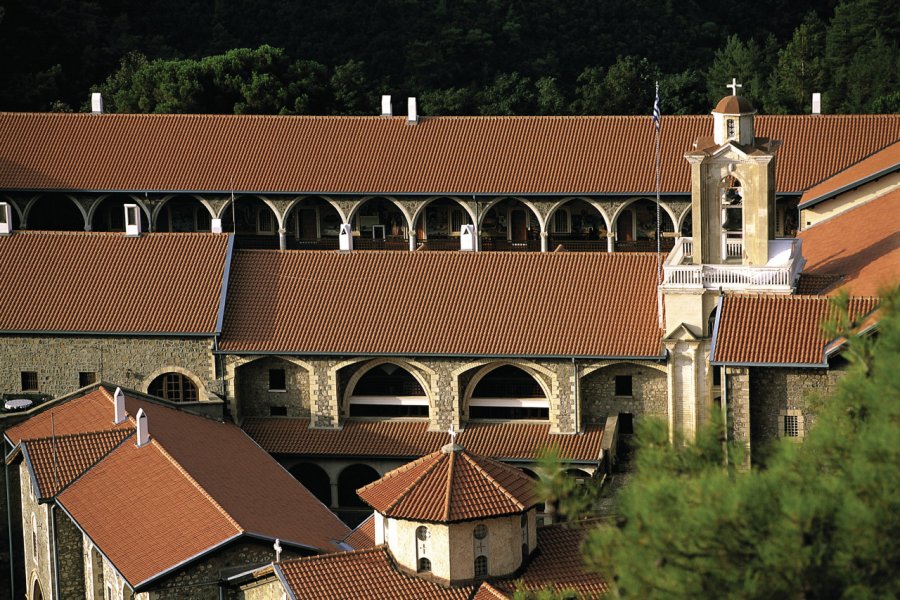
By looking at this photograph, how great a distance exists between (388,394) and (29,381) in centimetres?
982

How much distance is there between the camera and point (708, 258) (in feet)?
186

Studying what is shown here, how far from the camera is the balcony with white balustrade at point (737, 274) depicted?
5584 centimetres

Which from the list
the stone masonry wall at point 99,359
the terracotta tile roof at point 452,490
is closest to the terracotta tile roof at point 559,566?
the terracotta tile roof at point 452,490

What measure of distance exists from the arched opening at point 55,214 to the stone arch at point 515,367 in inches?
898

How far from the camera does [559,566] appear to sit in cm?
4647

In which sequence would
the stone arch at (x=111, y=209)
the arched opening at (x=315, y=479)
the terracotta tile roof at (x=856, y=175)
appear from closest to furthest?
the arched opening at (x=315, y=479) → the terracotta tile roof at (x=856, y=175) → the stone arch at (x=111, y=209)

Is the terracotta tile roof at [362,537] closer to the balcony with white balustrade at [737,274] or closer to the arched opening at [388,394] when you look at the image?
the arched opening at [388,394]

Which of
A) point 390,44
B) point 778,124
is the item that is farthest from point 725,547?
point 390,44

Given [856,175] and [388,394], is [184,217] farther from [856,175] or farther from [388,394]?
[856,175]

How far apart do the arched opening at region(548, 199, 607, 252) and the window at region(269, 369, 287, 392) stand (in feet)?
63.2

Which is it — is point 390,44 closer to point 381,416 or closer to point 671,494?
point 381,416

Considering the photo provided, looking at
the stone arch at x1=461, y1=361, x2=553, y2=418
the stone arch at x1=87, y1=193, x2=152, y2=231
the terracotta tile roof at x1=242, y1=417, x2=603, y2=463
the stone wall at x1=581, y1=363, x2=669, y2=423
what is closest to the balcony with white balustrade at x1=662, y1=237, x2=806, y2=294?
the stone wall at x1=581, y1=363, x2=669, y2=423

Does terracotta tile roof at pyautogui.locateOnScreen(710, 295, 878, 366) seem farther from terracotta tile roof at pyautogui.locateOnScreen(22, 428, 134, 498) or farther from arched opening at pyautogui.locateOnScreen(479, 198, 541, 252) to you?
arched opening at pyautogui.locateOnScreen(479, 198, 541, 252)

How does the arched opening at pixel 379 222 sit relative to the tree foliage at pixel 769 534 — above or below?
above
